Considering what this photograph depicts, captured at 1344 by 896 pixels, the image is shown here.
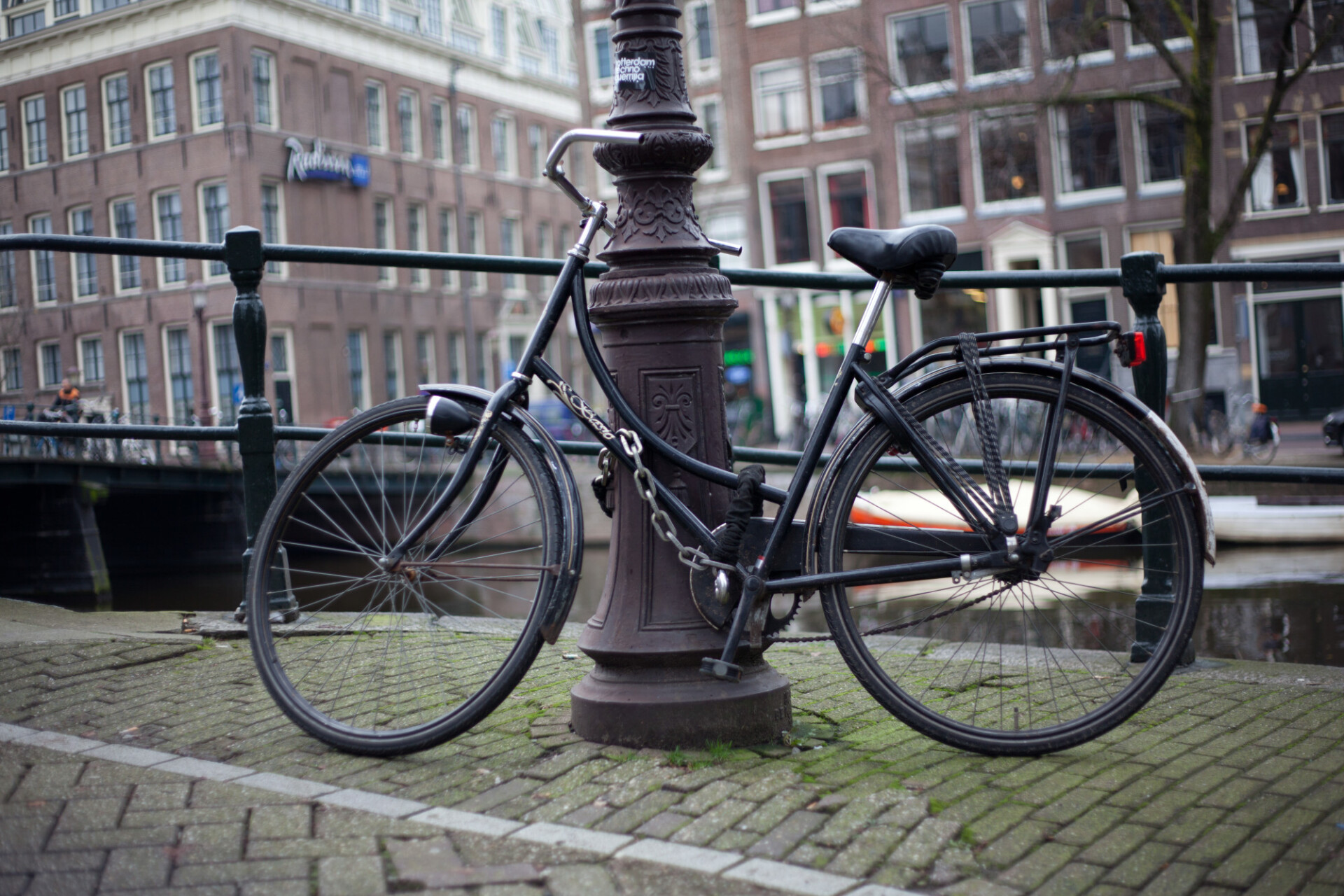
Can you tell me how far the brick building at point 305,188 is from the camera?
2984 centimetres

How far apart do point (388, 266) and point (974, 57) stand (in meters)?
24.3

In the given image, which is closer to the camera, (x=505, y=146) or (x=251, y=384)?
(x=251, y=384)

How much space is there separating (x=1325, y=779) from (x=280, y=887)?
76.1 inches

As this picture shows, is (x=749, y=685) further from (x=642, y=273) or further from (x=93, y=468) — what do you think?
(x=93, y=468)

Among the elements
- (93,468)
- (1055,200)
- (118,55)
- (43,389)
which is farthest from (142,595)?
(1055,200)

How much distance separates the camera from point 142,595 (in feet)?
70.4

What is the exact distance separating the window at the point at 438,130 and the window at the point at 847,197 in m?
16.4

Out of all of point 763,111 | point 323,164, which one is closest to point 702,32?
point 763,111

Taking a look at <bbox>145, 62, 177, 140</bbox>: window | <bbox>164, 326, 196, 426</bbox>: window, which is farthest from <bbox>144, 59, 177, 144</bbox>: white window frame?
<bbox>164, 326, 196, 426</bbox>: window

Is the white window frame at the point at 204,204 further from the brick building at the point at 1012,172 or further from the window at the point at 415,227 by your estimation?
the brick building at the point at 1012,172

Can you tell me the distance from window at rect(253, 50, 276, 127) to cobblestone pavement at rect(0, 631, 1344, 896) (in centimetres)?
3394

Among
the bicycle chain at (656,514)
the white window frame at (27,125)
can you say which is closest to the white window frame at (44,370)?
the white window frame at (27,125)

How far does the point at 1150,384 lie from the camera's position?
362 centimetres

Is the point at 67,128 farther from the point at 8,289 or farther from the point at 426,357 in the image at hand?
the point at 426,357
